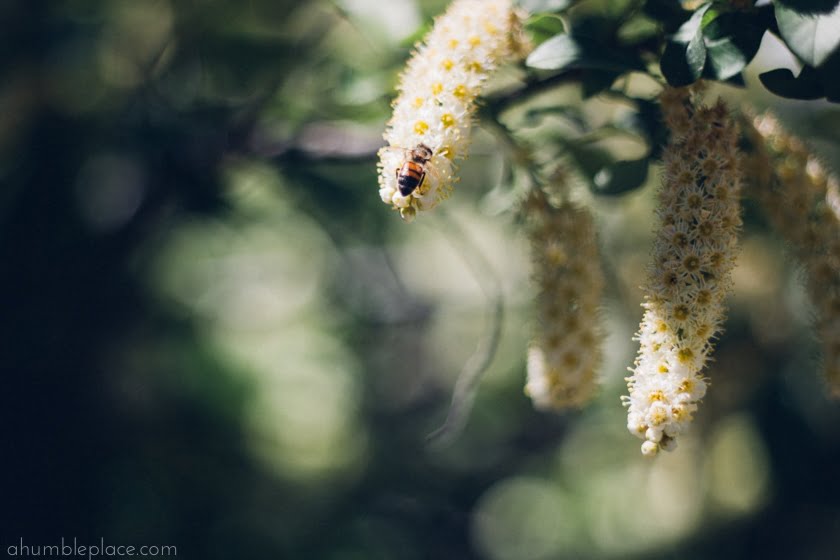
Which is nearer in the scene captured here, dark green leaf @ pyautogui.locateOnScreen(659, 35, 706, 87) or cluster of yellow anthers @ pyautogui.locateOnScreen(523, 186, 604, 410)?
dark green leaf @ pyautogui.locateOnScreen(659, 35, 706, 87)

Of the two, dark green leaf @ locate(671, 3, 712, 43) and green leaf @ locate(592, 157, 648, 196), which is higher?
dark green leaf @ locate(671, 3, 712, 43)

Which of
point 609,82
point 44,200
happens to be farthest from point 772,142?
point 44,200

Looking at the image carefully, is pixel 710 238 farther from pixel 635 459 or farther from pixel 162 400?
pixel 162 400

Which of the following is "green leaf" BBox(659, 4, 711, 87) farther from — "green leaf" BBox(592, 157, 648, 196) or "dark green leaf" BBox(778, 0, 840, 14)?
"green leaf" BBox(592, 157, 648, 196)

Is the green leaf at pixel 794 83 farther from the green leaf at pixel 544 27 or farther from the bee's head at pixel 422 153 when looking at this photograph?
the bee's head at pixel 422 153

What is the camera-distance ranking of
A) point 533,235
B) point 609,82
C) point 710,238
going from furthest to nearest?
1. point 533,235
2. point 609,82
3. point 710,238

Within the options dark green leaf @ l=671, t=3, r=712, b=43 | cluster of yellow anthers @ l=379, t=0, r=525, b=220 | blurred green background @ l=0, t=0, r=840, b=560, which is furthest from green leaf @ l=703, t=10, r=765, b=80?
blurred green background @ l=0, t=0, r=840, b=560
